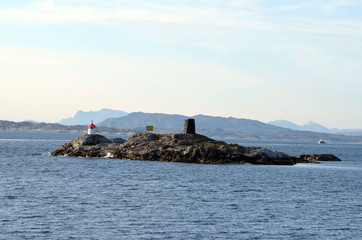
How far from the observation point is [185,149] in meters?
90.1

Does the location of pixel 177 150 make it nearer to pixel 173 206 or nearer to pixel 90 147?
pixel 90 147

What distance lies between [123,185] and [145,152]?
124ft

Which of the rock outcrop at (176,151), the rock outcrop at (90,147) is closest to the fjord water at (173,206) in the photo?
the rock outcrop at (176,151)

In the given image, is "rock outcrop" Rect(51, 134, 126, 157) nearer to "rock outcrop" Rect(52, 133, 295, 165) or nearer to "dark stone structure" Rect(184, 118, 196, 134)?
"rock outcrop" Rect(52, 133, 295, 165)

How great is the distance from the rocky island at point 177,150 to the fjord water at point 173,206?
20827mm

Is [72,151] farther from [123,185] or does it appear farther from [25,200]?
[25,200]

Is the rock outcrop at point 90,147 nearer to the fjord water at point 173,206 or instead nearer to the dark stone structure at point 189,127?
the dark stone structure at point 189,127

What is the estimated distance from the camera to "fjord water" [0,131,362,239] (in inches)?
1219

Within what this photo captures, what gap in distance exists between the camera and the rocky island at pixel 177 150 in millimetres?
89500

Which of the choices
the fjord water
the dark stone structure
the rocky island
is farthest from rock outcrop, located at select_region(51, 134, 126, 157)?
the fjord water

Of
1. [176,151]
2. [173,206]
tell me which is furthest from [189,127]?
[173,206]

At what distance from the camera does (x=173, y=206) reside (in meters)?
40.5


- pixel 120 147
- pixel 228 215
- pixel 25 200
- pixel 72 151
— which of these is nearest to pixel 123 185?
Result: pixel 25 200

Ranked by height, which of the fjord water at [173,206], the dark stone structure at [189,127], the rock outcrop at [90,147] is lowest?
the fjord water at [173,206]
